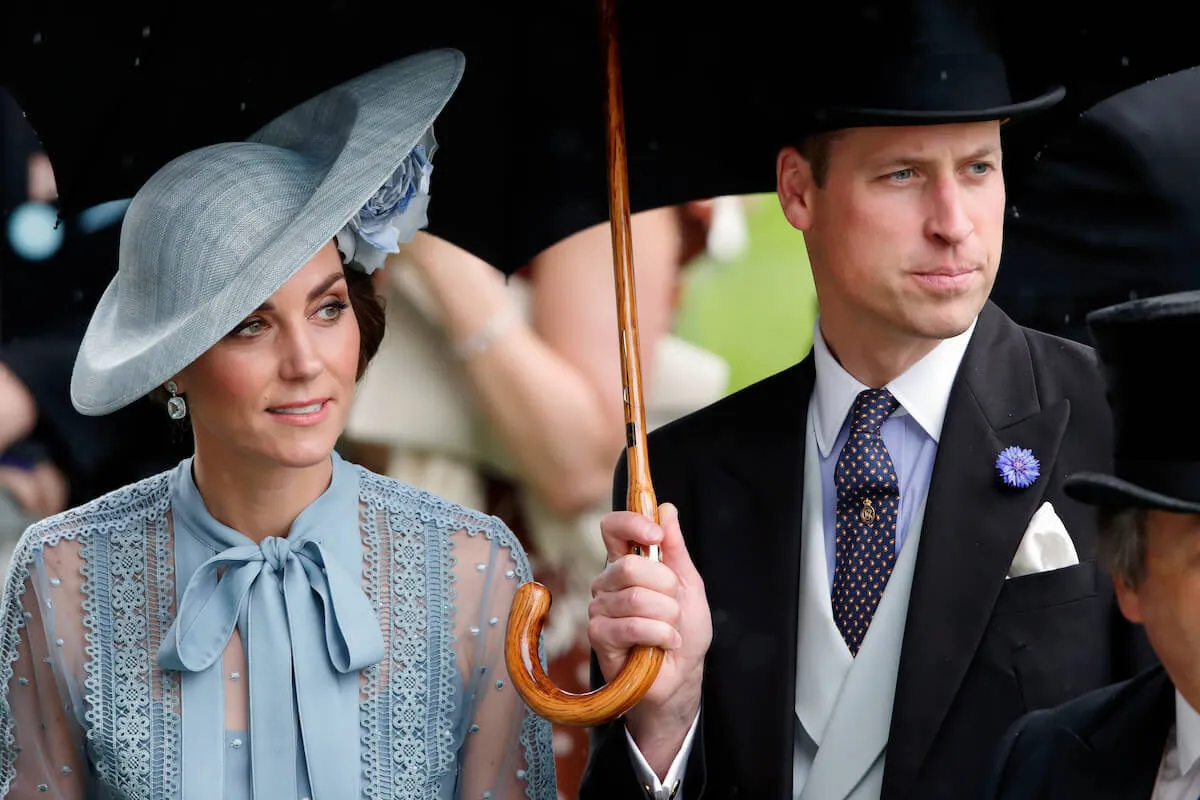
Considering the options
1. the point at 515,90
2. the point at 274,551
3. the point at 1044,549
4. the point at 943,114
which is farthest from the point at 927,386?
the point at 274,551

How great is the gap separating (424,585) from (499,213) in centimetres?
70

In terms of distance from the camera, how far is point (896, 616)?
2779mm

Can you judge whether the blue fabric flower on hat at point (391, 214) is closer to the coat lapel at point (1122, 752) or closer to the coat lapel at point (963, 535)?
the coat lapel at point (963, 535)

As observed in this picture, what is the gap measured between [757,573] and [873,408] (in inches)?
13.4

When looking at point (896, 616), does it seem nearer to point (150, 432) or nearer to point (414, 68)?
point (414, 68)

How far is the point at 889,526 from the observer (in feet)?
9.30

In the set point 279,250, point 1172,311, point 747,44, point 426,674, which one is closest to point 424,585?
point 426,674

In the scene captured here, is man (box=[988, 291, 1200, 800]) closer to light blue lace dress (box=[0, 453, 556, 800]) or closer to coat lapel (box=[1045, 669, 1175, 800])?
coat lapel (box=[1045, 669, 1175, 800])

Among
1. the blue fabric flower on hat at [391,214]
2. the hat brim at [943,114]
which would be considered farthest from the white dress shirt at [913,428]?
the blue fabric flower on hat at [391,214]

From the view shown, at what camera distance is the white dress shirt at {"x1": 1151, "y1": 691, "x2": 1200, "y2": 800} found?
2221mm

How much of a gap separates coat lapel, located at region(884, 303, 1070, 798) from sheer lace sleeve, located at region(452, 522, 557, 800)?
0.68 metres

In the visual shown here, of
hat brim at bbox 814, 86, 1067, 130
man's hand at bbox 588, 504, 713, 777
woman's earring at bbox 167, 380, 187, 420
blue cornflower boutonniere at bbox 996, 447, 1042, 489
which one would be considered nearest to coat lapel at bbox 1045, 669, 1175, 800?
blue cornflower boutonniere at bbox 996, 447, 1042, 489

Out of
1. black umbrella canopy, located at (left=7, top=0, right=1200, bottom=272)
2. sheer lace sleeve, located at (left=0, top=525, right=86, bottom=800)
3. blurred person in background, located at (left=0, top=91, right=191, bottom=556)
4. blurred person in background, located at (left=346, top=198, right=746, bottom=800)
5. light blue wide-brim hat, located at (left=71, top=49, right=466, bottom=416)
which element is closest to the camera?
light blue wide-brim hat, located at (left=71, top=49, right=466, bottom=416)

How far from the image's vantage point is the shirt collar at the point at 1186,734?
7.27ft
